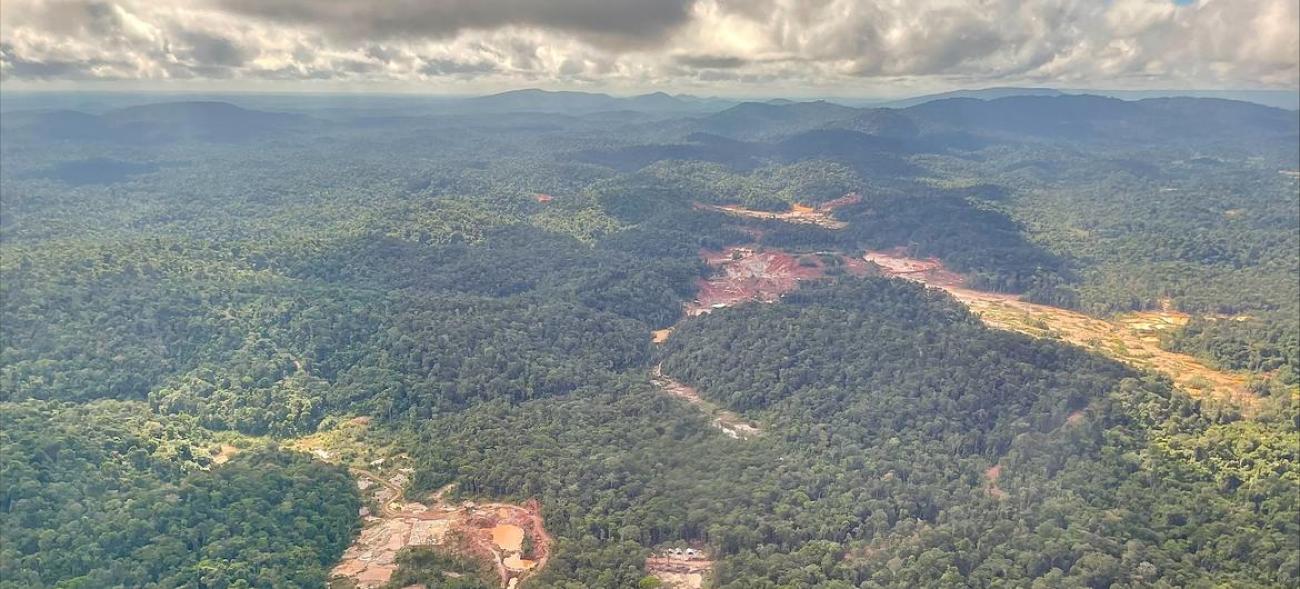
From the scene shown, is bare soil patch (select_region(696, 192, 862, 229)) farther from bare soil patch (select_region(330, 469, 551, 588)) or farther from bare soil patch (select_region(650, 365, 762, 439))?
bare soil patch (select_region(330, 469, 551, 588))

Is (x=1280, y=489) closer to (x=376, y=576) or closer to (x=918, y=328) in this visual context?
(x=918, y=328)

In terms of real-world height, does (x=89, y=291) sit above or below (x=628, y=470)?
above

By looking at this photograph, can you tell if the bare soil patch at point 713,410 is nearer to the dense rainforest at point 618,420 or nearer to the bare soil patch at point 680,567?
the dense rainforest at point 618,420

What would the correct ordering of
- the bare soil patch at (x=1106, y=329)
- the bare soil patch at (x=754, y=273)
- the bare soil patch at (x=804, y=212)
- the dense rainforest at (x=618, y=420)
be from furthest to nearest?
1. the bare soil patch at (x=804, y=212)
2. the bare soil patch at (x=754, y=273)
3. the bare soil patch at (x=1106, y=329)
4. the dense rainforest at (x=618, y=420)

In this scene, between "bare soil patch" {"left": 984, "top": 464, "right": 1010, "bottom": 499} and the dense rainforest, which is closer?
the dense rainforest

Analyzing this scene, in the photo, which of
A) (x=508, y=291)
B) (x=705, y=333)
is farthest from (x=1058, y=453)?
(x=508, y=291)

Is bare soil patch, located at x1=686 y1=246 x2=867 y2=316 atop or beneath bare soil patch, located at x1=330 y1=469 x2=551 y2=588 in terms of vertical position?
atop

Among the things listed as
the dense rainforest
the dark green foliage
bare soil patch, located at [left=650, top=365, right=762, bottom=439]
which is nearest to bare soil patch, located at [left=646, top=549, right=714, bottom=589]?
the dense rainforest

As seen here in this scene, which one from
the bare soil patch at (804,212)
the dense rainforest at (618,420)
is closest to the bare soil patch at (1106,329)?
the dense rainforest at (618,420)
